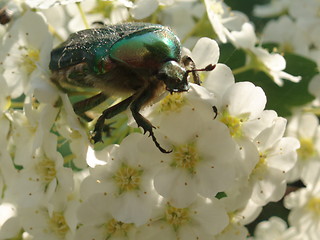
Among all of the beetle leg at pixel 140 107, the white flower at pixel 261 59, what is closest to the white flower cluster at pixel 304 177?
the white flower at pixel 261 59

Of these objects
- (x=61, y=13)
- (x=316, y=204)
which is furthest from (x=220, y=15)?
(x=316, y=204)

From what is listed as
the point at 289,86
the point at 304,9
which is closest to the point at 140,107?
the point at 289,86

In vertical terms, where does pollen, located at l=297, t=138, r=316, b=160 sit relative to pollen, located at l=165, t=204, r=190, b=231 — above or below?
below

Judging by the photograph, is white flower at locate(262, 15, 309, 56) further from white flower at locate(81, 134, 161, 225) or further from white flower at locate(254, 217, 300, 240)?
white flower at locate(81, 134, 161, 225)

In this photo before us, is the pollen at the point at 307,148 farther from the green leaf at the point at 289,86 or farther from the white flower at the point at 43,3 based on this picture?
the white flower at the point at 43,3

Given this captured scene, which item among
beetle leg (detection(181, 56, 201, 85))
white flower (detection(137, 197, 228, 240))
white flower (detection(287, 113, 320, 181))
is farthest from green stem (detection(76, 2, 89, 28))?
white flower (detection(287, 113, 320, 181))

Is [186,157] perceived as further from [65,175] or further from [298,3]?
[298,3]

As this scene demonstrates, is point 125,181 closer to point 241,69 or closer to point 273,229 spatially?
point 241,69
